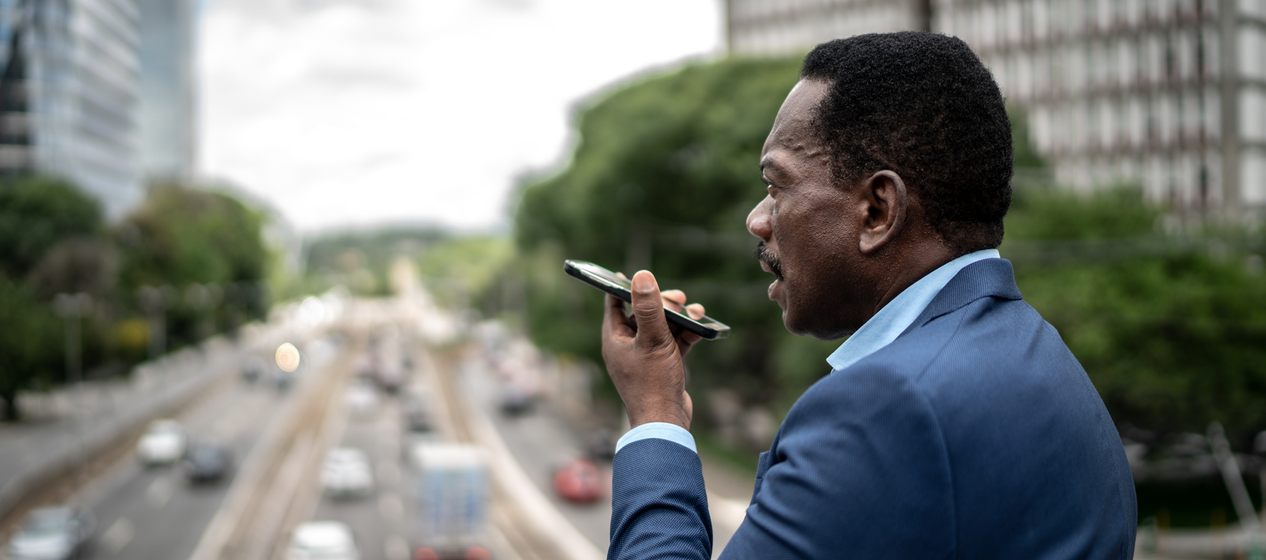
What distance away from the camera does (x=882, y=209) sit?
46.5 inches

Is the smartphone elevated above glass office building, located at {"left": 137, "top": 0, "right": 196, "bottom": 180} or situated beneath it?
situated beneath

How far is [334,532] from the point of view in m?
19.1

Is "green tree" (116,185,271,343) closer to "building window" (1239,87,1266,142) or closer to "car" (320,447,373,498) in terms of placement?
"car" (320,447,373,498)

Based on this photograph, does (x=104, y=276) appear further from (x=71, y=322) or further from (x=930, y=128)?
(x=930, y=128)

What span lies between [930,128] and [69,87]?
166ft

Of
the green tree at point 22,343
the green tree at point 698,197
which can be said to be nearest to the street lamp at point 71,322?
the green tree at point 22,343

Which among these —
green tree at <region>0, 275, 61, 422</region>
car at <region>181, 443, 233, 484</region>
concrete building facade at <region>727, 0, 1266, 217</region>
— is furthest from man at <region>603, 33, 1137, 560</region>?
concrete building facade at <region>727, 0, 1266, 217</region>

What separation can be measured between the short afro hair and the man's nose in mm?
143

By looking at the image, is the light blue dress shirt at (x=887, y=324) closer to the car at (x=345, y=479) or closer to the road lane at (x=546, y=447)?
the road lane at (x=546, y=447)

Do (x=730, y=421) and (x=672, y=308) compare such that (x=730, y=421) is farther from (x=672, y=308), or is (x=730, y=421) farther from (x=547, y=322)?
(x=672, y=308)

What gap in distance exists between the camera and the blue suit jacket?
939 mm

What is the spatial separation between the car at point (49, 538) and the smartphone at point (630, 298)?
22.4 metres

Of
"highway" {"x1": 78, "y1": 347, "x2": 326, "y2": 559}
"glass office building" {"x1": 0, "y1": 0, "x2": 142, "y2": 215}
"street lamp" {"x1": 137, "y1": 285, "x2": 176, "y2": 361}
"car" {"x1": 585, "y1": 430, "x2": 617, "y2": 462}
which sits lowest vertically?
"car" {"x1": 585, "y1": 430, "x2": 617, "y2": 462}

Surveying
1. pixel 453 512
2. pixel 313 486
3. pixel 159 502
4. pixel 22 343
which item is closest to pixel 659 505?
pixel 453 512
